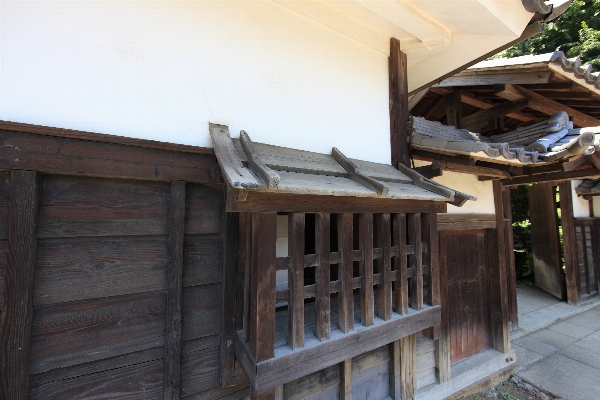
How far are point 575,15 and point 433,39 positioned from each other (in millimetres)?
12773

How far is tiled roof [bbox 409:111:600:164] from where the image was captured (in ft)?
9.06

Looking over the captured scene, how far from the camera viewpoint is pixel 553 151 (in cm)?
311

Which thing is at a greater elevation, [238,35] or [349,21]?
[349,21]

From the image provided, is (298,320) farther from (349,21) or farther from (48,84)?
(349,21)

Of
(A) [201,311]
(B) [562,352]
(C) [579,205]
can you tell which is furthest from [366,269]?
(C) [579,205]

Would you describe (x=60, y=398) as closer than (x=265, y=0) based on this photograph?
Yes

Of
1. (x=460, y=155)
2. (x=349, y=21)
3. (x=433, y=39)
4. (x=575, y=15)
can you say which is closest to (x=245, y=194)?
(x=349, y=21)

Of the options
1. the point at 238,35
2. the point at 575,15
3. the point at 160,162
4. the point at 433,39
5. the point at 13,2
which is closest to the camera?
the point at 13,2

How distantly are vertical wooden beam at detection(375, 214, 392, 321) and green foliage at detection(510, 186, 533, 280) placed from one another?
11.0 metres

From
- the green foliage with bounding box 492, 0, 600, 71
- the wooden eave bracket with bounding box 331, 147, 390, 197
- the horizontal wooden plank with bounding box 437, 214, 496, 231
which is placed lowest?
the horizontal wooden plank with bounding box 437, 214, 496, 231

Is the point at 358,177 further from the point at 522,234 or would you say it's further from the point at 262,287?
the point at 522,234

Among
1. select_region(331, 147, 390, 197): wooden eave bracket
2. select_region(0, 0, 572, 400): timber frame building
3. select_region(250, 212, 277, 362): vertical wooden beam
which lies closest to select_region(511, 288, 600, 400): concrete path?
select_region(0, 0, 572, 400): timber frame building

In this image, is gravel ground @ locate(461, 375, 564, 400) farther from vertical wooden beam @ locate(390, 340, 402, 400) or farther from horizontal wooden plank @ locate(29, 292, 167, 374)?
horizontal wooden plank @ locate(29, 292, 167, 374)

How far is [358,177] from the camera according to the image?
2.12 m
